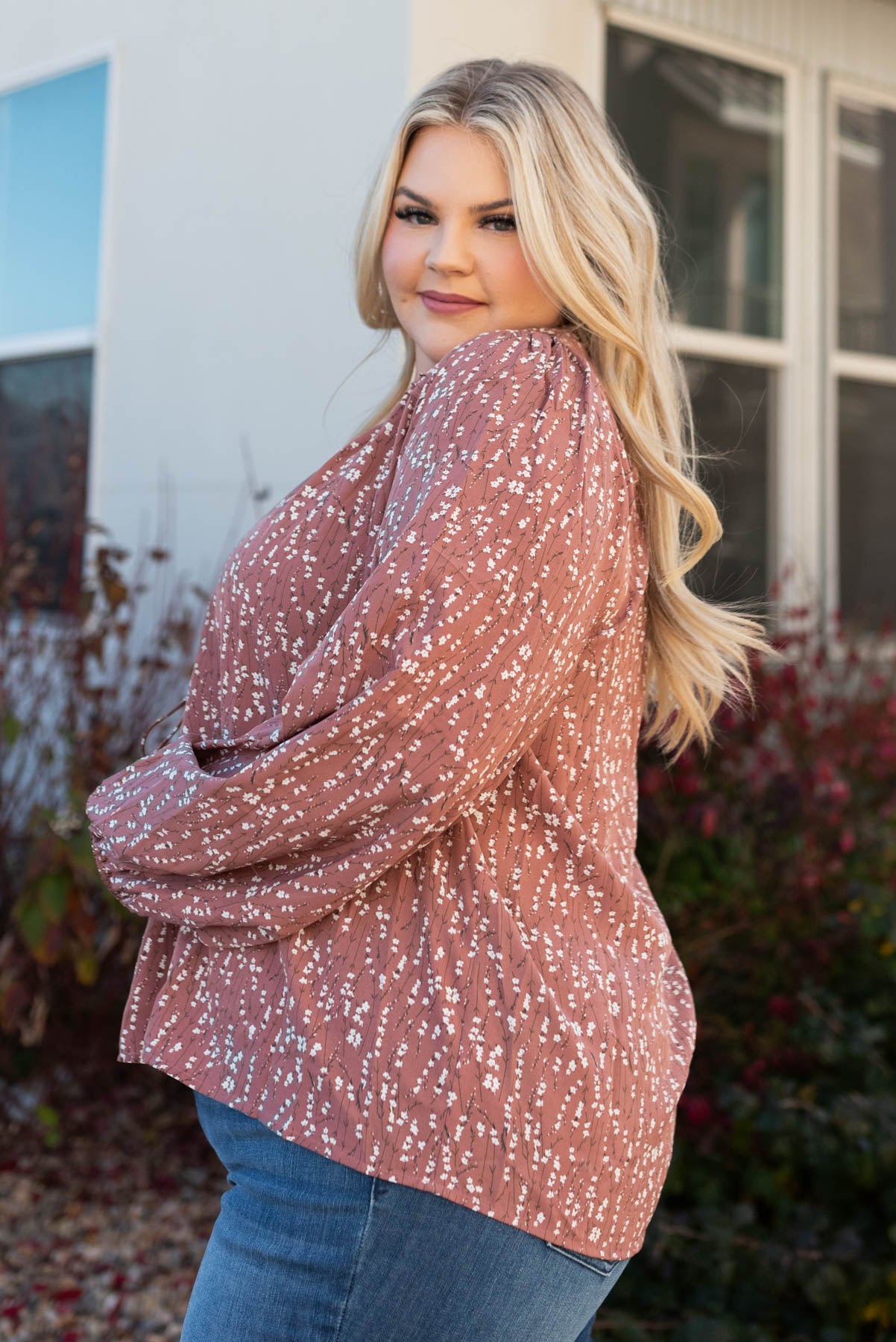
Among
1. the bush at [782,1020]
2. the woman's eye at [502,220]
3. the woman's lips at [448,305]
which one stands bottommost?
the bush at [782,1020]

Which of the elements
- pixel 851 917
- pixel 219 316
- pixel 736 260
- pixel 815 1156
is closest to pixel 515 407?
pixel 815 1156

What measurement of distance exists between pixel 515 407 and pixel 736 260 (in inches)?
128

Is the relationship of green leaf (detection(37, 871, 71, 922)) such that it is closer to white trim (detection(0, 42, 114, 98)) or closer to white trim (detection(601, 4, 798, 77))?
white trim (detection(0, 42, 114, 98))

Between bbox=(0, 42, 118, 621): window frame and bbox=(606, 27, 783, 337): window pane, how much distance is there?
1635 mm

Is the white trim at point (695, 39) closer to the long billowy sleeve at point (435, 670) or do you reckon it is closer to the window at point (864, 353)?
the window at point (864, 353)

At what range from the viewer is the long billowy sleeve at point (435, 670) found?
125cm

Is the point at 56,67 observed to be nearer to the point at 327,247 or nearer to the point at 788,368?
the point at 327,247

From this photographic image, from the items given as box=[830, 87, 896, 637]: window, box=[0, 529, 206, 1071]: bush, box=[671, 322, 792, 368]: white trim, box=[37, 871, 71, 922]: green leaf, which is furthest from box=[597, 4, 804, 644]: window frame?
box=[37, 871, 71, 922]: green leaf

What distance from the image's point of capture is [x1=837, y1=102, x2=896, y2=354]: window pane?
14.6 feet

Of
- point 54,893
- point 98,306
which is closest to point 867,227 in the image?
point 98,306

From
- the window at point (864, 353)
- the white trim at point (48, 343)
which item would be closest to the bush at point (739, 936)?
the window at point (864, 353)

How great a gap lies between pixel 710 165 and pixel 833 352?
0.76 metres

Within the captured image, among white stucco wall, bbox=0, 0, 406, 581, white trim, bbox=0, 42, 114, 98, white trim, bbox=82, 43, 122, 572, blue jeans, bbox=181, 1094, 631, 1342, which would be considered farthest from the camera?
white trim, bbox=0, 42, 114, 98

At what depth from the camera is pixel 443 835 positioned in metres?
1.35
